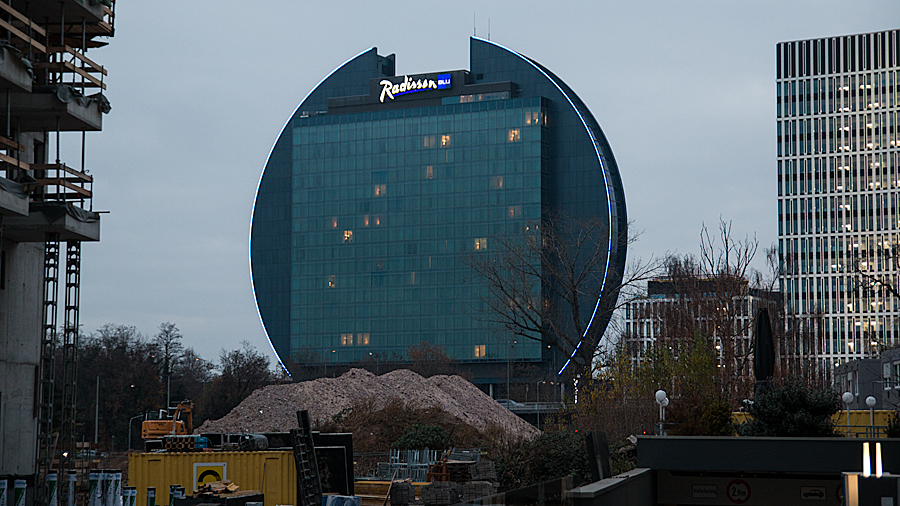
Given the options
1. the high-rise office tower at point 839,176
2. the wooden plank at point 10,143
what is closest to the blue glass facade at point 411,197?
the high-rise office tower at point 839,176

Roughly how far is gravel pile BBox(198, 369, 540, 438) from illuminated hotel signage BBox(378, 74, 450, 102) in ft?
224

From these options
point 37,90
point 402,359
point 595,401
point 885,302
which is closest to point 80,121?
point 37,90

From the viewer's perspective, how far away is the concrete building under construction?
22.8 meters

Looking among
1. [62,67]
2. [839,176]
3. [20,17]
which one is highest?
[839,176]

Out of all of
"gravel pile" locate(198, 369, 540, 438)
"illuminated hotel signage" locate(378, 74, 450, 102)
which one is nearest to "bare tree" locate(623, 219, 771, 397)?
"gravel pile" locate(198, 369, 540, 438)

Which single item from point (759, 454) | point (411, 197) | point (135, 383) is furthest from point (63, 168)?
point (411, 197)

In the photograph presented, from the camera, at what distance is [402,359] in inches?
4695

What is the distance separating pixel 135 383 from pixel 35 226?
220 ft

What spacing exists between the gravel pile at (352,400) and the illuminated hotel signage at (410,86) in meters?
68.2

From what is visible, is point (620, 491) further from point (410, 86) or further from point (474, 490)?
point (410, 86)

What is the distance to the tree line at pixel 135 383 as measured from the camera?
266 ft

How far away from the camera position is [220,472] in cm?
2547

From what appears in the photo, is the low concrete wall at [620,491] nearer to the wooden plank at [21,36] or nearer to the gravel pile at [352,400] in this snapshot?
the wooden plank at [21,36]

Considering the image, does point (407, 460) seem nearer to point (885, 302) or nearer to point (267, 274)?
point (267, 274)
